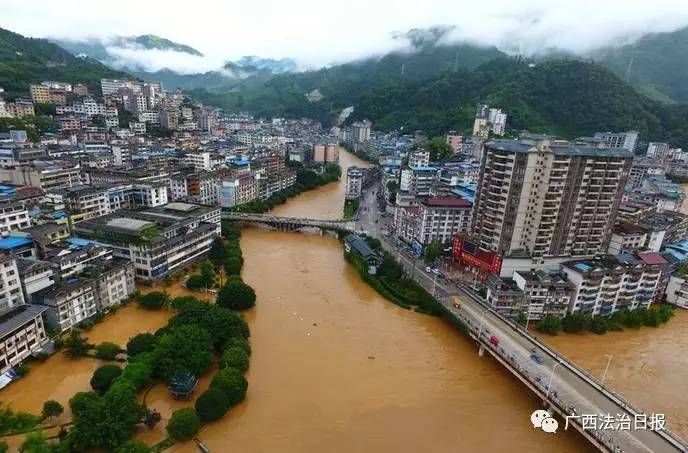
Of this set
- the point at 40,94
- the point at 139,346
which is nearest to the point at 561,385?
the point at 139,346

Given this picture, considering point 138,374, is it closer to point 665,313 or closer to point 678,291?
point 665,313

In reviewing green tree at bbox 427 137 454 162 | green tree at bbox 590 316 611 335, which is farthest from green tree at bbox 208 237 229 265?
green tree at bbox 427 137 454 162

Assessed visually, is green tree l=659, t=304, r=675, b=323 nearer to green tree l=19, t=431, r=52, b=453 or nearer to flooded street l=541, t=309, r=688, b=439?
flooded street l=541, t=309, r=688, b=439

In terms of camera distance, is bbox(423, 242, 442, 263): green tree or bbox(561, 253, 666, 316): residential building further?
bbox(423, 242, 442, 263): green tree

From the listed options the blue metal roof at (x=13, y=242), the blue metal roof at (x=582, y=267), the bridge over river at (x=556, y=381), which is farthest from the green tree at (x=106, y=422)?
the blue metal roof at (x=582, y=267)

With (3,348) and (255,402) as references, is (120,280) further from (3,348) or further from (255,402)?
(255,402)

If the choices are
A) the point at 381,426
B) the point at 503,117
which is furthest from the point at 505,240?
the point at 503,117
